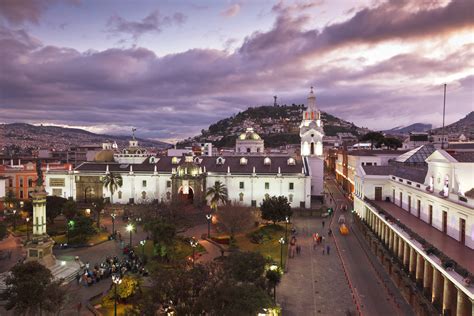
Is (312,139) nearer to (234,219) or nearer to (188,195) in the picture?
(188,195)

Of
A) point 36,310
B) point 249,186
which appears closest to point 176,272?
point 36,310

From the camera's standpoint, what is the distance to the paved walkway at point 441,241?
69.8 ft

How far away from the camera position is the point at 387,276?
1218 inches

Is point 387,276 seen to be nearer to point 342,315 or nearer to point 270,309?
point 342,315

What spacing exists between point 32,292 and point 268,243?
25285 mm

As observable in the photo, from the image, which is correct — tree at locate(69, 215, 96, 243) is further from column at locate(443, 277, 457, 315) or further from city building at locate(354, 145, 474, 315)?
column at locate(443, 277, 457, 315)

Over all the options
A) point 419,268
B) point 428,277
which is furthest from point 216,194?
point 428,277

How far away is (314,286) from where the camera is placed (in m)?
28.3

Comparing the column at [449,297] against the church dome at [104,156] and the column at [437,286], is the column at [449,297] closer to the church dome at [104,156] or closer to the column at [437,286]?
the column at [437,286]

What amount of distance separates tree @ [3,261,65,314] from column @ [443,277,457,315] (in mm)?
20401

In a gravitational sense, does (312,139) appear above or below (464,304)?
above

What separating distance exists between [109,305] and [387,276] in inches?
825

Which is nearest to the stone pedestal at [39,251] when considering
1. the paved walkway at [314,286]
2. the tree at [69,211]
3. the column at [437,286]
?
the tree at [69,211]

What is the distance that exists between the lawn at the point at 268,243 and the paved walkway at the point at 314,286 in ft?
6.42
